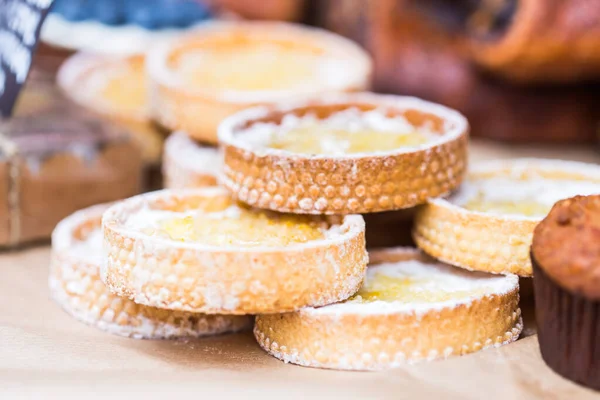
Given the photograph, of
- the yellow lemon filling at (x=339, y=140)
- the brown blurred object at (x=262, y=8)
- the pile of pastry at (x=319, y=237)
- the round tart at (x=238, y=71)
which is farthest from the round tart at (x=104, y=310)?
the brown blurred object at (x=262, y=8)

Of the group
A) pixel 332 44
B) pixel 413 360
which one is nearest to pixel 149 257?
pixel 413 360

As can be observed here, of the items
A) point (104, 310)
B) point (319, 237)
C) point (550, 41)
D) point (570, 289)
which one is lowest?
point (104, 310)

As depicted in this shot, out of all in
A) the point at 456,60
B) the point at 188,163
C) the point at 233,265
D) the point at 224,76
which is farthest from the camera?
the point at 456,60

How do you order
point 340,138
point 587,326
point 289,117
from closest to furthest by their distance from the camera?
point 587,326
point 340,138
point 289,117

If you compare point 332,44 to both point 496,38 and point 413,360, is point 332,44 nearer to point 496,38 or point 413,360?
point 496,38

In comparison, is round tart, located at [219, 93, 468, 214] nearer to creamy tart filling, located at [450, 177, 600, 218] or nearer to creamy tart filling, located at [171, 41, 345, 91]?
creamy tart filling, located at [450, 177, 600, 218]

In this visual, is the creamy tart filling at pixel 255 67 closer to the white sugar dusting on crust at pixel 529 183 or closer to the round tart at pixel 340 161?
the round tart at pixel 340 161

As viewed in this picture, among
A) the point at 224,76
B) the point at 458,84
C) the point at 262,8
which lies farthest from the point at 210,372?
the point at 262,8

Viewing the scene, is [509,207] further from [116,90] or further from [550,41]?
[116,90]
